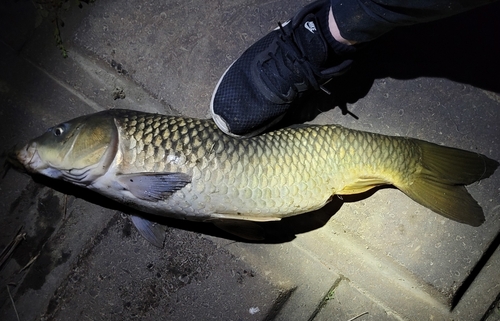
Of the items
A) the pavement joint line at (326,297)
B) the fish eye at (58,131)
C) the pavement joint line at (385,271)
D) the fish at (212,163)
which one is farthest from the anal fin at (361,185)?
the fish eye at (58,131)

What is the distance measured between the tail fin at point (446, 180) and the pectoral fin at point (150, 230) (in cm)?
104

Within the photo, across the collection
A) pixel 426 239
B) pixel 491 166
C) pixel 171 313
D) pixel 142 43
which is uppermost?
pixel 142 43

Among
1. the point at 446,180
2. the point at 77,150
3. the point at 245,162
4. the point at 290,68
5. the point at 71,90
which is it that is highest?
the point at 71,90

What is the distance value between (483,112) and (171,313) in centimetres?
166

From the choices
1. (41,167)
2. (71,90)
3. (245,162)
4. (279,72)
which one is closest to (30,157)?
(41,167)

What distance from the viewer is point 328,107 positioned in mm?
2080

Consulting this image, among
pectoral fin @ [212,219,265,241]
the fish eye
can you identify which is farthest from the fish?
pectoral fin @ [212,219,265,241]

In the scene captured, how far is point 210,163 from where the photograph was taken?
5.55ft

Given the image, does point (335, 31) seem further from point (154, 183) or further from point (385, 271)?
point (385, 271)

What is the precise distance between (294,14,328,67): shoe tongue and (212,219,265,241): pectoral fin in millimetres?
727

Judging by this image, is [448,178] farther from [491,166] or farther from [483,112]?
[483,112]

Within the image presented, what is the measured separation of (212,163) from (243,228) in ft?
1.30

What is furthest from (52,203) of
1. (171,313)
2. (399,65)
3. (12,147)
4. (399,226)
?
(399,65)

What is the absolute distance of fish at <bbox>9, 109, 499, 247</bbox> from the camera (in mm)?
1686
